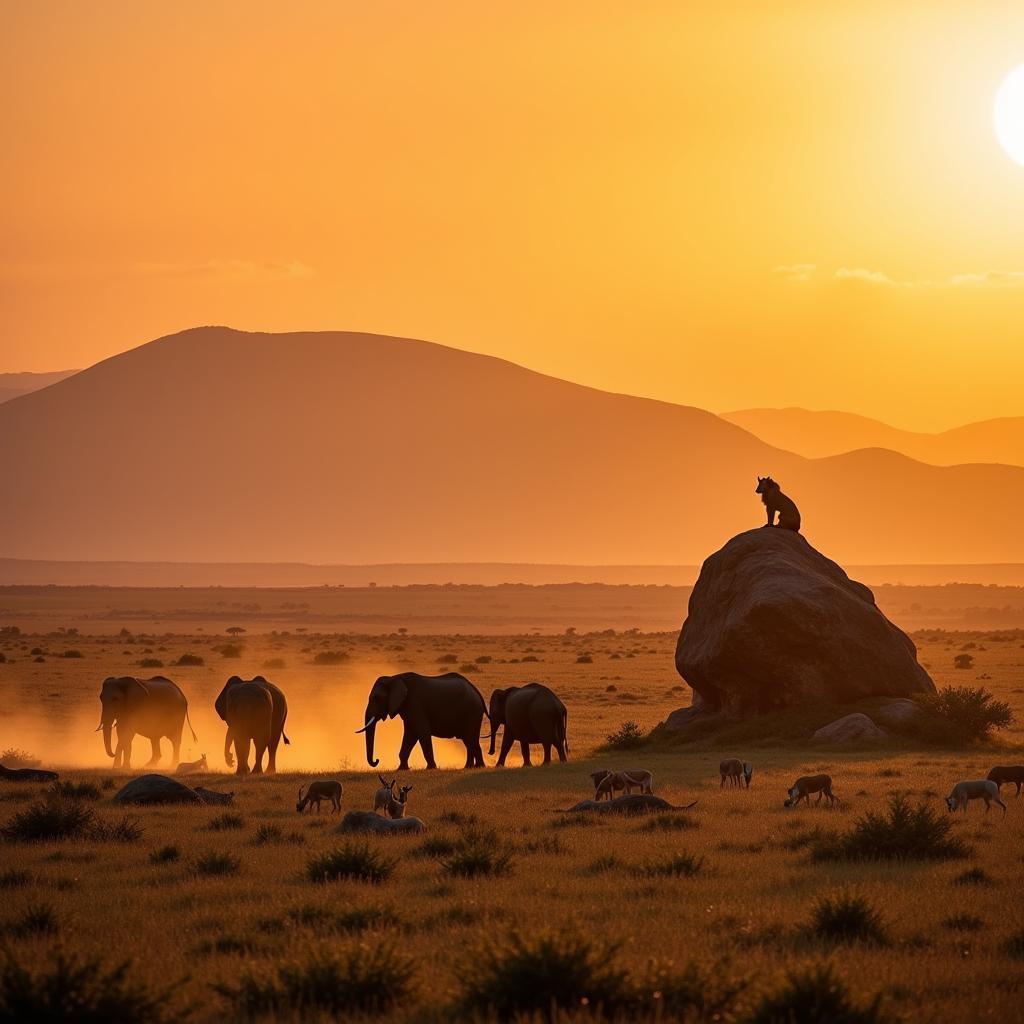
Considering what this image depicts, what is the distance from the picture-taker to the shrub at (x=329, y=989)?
1087 centimetres

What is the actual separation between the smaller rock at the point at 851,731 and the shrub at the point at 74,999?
943 inches

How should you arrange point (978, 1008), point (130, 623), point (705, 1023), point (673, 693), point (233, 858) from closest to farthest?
point (705, 1023)
point (978, 1008)
point (233, 858)
point (673, 693)
point (130, 623)

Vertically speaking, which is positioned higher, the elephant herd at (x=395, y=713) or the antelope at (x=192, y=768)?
the elephant herd at (x=395, y=713)

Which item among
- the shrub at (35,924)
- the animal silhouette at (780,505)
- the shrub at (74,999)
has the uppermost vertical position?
the animal silhouette at (780,505)

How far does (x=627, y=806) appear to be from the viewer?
21953 millimetres

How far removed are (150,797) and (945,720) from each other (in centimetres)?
1710

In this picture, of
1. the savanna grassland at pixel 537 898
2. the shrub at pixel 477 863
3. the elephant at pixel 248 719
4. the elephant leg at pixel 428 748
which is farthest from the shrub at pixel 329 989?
the elephant leg at pixel 428 748

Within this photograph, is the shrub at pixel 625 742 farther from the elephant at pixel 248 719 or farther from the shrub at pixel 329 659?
the shrub at pixel 329 659

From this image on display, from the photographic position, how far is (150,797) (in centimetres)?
2312

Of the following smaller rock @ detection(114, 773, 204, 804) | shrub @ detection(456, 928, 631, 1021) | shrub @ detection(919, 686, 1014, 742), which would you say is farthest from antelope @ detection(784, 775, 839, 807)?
shrub @ detection(456, 928, 631, 1021)

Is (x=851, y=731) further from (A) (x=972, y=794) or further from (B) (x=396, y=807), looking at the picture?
(B) (x=396, y=807)

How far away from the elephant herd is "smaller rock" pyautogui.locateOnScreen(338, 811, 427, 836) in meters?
10.1

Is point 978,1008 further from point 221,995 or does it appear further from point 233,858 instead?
point 233,858

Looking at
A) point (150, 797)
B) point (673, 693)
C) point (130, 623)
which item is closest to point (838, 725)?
point (150, 797)
